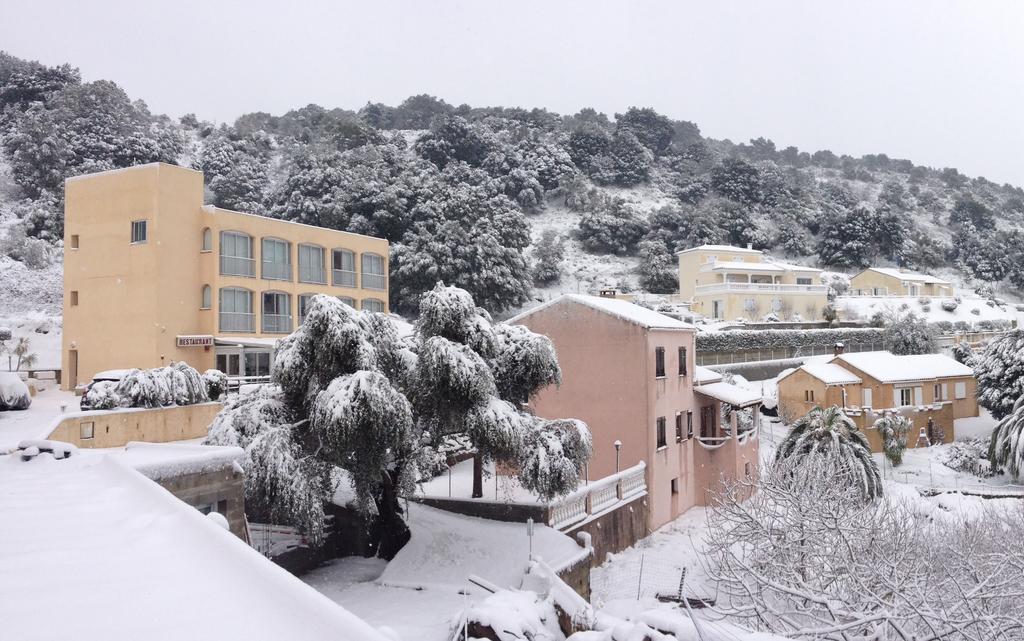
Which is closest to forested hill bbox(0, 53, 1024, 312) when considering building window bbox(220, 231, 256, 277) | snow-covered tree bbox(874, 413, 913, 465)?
building window bbox(220, 231, 256, 277)

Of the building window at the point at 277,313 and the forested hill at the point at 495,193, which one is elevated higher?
the forested hill at the point at 495,193

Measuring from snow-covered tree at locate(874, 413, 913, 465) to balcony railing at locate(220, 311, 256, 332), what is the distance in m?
27.9

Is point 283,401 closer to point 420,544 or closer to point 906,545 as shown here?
point 420,544

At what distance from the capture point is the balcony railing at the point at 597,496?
16078mm

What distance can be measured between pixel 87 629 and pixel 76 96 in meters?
68.4

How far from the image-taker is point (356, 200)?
48438 mm

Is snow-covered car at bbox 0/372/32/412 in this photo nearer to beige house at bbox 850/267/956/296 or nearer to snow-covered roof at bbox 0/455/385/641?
snow-covered roof at bbox 0/455/385/641

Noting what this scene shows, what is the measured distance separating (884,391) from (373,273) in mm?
25968

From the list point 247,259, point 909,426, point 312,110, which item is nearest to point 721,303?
point 909,426

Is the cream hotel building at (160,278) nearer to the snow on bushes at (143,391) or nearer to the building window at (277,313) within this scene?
the building window at (277,313)

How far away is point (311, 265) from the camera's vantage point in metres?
32.3

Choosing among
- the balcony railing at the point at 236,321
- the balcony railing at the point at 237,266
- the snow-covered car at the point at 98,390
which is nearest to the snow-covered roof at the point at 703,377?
the balcony railing at the point at 236,321

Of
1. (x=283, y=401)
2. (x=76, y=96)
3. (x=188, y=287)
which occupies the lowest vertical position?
(x=283, y=401)

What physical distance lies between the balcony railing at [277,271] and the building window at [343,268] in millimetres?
2710
